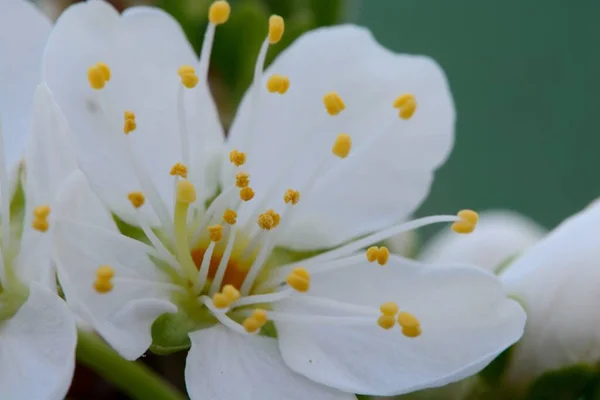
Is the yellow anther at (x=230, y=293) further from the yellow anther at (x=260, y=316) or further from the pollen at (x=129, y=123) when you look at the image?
the pollen at (x=129, y=123)

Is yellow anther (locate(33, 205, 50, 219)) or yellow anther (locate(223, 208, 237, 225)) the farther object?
yellow anther (locate(223, 208, 237, 225))

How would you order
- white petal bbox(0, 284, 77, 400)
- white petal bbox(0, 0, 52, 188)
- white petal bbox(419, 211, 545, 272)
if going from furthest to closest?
white petal bbox(419, 211, 545, 272) < white petal bbox(0, 0, 52, 188) < white petal bbox(0, 284, 77, 400)

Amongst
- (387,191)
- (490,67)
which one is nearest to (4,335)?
(387,191)

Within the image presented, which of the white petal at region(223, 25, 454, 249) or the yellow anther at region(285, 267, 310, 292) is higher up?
the white petal at region(223, 25, 454, 249)

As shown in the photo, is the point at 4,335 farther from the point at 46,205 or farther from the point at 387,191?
the point at 387,191

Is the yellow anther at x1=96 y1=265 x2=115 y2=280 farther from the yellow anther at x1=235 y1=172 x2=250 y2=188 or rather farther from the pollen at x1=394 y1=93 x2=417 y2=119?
the pollen at x1=394 y1=93 x2=417 y2=119

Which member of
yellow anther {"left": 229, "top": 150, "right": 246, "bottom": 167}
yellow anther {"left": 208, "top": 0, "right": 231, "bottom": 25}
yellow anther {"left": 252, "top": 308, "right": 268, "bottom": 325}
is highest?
yellow anther {"left": 208, "top": 0, "right": 231, "bottom": 25}

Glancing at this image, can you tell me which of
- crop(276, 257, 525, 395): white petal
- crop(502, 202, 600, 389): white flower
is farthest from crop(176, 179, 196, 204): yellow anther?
crop(502, 202, 600, 389): white flower

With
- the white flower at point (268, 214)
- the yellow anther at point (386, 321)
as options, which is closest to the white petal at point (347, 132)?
the white flower at point (268, 214)
